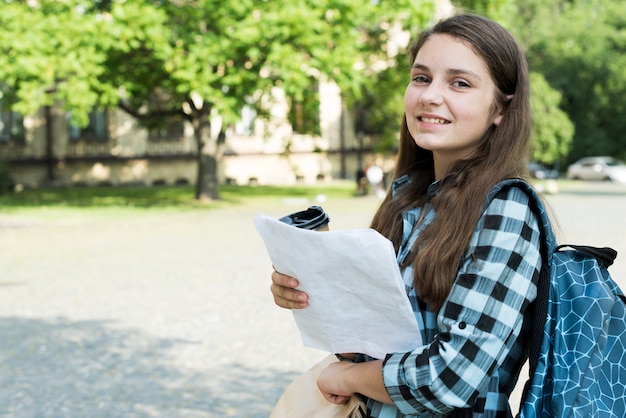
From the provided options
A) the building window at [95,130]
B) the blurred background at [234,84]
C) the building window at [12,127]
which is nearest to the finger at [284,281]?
the blurred background at [234,84]

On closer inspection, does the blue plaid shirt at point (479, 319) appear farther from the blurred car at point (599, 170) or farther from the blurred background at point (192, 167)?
the blurred car at point (599, 170)

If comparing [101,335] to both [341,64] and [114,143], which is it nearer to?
[341,64]

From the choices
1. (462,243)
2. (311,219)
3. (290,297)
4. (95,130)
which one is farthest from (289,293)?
(95,130)

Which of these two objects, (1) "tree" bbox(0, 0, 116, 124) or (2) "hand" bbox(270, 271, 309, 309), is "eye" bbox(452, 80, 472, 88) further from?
(1) "tree" bbox(0, 0, 116, 124)

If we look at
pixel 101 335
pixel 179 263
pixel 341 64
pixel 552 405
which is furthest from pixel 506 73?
pixel 341 64

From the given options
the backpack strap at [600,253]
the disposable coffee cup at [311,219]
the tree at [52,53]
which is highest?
the tree at [52,53]

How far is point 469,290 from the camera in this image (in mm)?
1703

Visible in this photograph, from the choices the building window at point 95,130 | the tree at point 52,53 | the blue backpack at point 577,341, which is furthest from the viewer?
the building window at point 95,130

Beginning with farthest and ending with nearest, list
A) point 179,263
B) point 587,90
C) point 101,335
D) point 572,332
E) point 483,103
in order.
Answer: point 587,90 < point 179,263 < point 101,335 < point 483,103 < point 572,332

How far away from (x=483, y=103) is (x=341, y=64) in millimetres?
18747

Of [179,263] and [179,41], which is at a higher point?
[179,41]

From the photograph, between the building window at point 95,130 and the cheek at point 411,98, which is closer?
the cheek at point 411,98

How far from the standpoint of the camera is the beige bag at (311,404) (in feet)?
6.34

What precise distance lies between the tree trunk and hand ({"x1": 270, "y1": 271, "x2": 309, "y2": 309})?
22702mm
